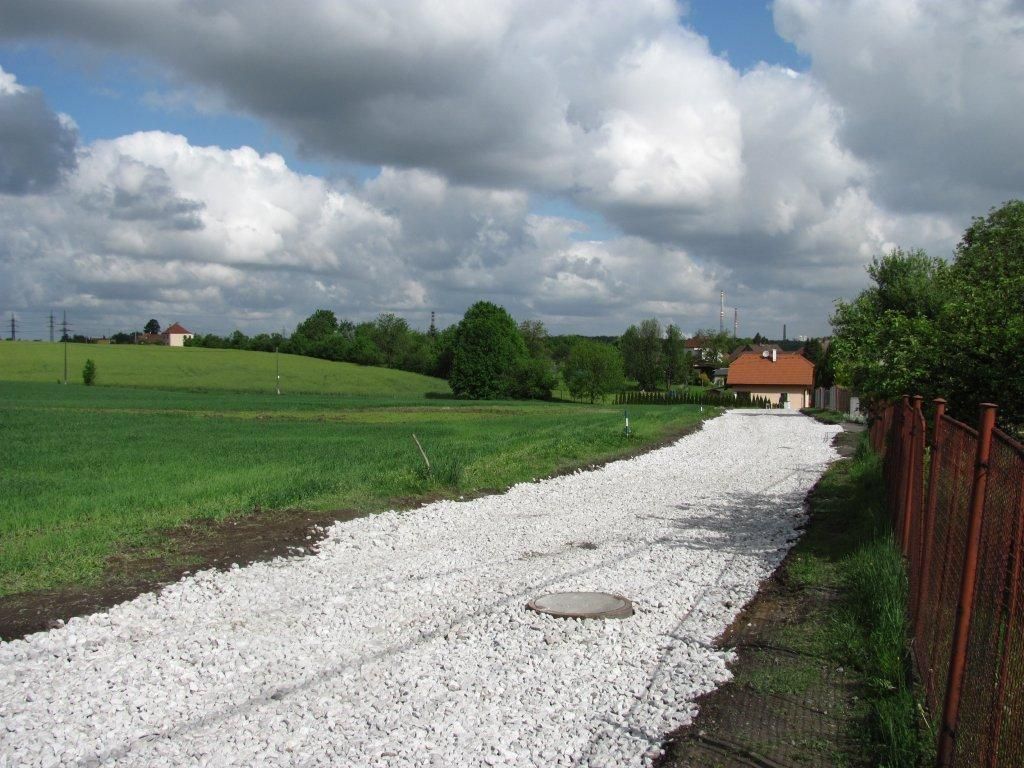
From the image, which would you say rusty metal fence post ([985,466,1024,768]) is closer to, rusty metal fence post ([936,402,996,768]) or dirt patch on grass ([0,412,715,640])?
rusty metal fence post ([936,402,996,768])

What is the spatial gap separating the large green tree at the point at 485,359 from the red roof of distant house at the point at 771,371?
26.4 meters

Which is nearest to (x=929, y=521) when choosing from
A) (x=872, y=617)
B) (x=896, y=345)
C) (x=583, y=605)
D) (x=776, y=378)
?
(x=872, y=617)

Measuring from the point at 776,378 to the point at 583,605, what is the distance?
8257cm

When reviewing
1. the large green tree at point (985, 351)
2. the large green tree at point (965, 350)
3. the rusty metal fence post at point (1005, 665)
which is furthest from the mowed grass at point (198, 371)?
the rusty metal fence post at point (1005, 665)

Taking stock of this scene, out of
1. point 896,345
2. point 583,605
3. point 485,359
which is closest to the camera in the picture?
point 583,605

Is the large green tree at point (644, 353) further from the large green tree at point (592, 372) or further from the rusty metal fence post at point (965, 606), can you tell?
the rusty metal fence post at point (965, 606)

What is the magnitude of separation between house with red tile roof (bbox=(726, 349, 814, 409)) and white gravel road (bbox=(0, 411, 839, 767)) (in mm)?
77264

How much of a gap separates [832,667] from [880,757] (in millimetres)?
1684

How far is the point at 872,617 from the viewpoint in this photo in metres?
7.36

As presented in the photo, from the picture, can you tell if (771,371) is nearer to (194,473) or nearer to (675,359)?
(675,359)

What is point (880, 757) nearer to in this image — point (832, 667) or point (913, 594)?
point (832, 667)

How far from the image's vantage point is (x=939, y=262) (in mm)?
17156

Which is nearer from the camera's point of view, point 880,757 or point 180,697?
point 880,757

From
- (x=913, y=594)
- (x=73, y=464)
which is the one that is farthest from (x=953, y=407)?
(x=73, y=464)
